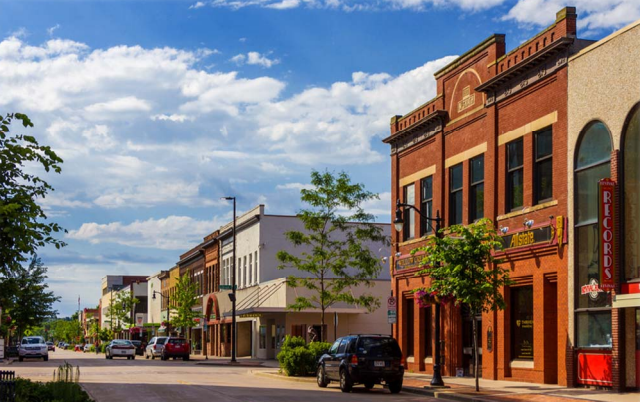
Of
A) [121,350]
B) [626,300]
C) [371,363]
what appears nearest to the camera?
[626,300]

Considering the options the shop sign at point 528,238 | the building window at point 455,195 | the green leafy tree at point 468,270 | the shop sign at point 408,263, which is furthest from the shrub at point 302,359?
the green leafy tree at point 468,270

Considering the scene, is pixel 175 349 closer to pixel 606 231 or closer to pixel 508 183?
pixel 508 183

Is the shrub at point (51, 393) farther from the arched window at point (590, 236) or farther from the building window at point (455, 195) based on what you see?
the building window at point (455, 195)

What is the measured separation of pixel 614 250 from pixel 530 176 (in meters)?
5.33

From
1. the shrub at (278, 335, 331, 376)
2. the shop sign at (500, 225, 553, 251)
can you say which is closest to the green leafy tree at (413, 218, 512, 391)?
the shop sign at (500, 225, 553, 251)

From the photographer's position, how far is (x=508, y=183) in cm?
3055

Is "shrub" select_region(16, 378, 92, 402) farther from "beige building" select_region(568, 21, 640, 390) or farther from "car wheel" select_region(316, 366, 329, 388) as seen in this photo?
"beige building" select_region(568, 21, 640, 390)

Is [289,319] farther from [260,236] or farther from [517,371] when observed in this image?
[517,371]

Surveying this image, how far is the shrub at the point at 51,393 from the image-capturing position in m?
17.9

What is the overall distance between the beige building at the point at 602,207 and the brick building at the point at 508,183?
560 mm

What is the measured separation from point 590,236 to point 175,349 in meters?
40.9

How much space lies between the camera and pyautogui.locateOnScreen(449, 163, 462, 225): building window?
34.6m

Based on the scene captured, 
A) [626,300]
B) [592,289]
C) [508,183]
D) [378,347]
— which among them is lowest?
[378,347]

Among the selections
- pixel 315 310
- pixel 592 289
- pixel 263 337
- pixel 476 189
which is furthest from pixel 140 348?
pixel 592 289
